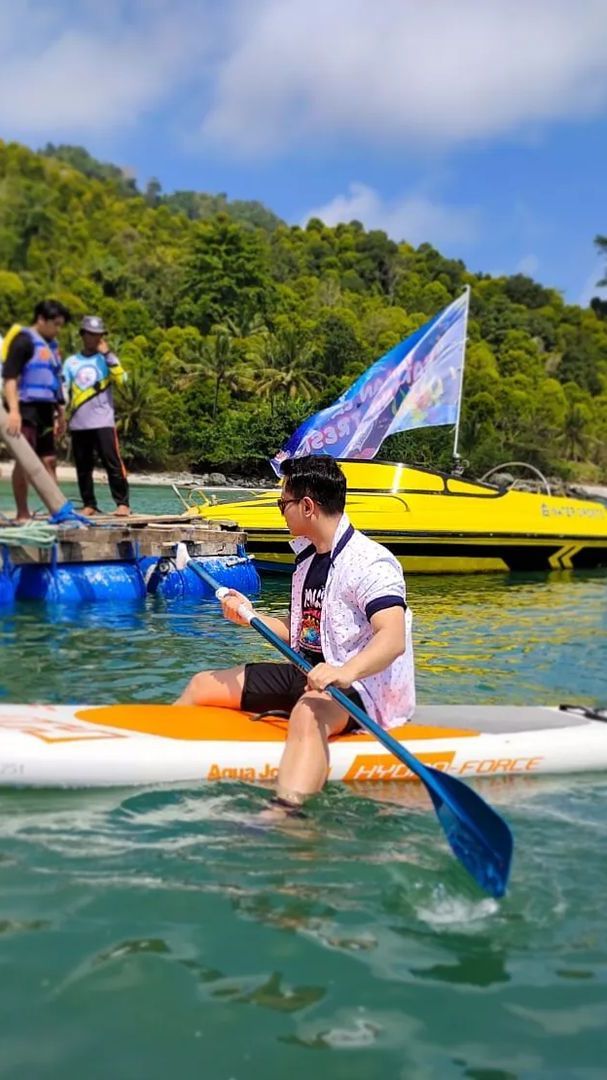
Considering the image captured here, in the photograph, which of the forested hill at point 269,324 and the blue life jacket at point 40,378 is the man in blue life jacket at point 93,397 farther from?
the forested hill at point 269,324

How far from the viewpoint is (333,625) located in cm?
383

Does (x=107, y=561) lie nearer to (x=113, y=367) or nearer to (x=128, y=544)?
(x=128, y=544)

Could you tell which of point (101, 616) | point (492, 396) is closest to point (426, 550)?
point (101, 616)

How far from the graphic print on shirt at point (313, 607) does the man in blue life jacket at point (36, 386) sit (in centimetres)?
431

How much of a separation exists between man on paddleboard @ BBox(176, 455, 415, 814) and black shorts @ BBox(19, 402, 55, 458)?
506cm

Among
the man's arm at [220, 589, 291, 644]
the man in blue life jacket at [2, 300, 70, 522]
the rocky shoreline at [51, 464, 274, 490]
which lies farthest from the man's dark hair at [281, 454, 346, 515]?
the rocky shoreline at [51, 464, 274, 490]

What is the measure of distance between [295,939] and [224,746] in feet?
4.04

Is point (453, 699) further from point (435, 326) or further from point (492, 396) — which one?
point (492, 396)

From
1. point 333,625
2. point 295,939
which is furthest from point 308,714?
point 295,939

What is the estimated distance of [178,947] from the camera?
2.72 meters

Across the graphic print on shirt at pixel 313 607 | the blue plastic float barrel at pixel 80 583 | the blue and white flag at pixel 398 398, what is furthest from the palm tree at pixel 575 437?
the graphic print on shirt at pixel 313 607

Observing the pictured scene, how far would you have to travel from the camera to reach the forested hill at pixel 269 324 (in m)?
43.9

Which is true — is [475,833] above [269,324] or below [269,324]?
below

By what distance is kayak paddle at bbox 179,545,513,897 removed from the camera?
3031 millimetres
